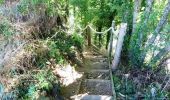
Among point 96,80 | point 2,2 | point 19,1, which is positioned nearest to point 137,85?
point 96,80

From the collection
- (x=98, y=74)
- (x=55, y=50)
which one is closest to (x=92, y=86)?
(x=98, y=74)

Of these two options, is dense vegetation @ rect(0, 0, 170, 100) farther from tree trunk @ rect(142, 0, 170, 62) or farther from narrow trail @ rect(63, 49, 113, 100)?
narrow trail @ rect(63, 49, 113, 100)

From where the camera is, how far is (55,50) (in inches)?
237

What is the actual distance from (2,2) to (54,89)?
2935 mm

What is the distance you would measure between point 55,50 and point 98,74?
5.35 ft

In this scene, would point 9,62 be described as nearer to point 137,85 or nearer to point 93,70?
point 137,85

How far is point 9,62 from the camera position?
4215 mm

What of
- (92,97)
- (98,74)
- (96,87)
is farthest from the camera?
(98,74)

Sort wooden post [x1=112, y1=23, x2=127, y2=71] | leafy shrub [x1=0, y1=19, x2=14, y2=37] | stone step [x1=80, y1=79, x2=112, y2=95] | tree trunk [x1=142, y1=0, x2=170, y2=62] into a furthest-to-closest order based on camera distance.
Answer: wooden post [x1=112, y1=23, x2=127, y2=71] < stone step [x1=80, y1=79, x2=112, y2=95] < tree trunk [x1=142, y1=0, x2=170, y2=62] < leafy shrub [x1=0, y1=19, x2=14, y2=37]

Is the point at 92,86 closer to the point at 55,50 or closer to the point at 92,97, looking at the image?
the point at 92,97

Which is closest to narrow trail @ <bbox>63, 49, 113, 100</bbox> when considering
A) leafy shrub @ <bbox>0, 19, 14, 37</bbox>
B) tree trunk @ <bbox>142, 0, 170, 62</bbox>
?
tree trunk @ <bbox>142, 0, 170, 62</bbox>

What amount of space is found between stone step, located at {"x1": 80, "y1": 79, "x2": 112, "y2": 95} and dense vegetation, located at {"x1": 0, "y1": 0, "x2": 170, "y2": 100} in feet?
0.71

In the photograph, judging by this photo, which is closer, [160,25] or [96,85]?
[160,25]

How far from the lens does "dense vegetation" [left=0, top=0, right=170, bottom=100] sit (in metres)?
4.52
